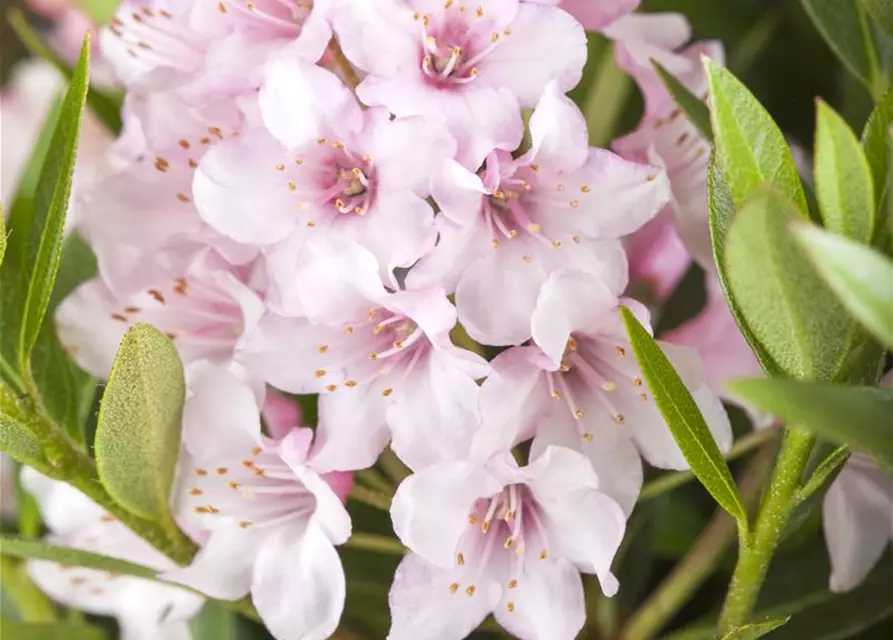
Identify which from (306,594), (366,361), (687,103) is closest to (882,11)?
(687,103)

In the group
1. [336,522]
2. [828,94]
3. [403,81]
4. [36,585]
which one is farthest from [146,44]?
[828,94]

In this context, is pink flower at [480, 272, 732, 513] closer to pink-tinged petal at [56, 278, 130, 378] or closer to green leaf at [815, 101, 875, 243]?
green leaf at [815, 101, 875, 243]

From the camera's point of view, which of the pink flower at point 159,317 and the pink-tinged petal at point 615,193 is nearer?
the pink-tinged petal at point 615,193

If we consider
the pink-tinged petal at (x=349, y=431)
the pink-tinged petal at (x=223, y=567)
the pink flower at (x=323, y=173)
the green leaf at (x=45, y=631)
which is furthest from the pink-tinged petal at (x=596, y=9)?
the green leaf at (x=45, y=631)

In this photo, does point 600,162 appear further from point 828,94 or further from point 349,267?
point 828,94

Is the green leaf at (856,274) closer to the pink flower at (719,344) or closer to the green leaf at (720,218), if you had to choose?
the green leaf at (720,218)

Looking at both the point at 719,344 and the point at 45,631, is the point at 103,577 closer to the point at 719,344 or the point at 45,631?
the point at 45,631

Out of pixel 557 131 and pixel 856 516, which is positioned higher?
pixel 557 131
